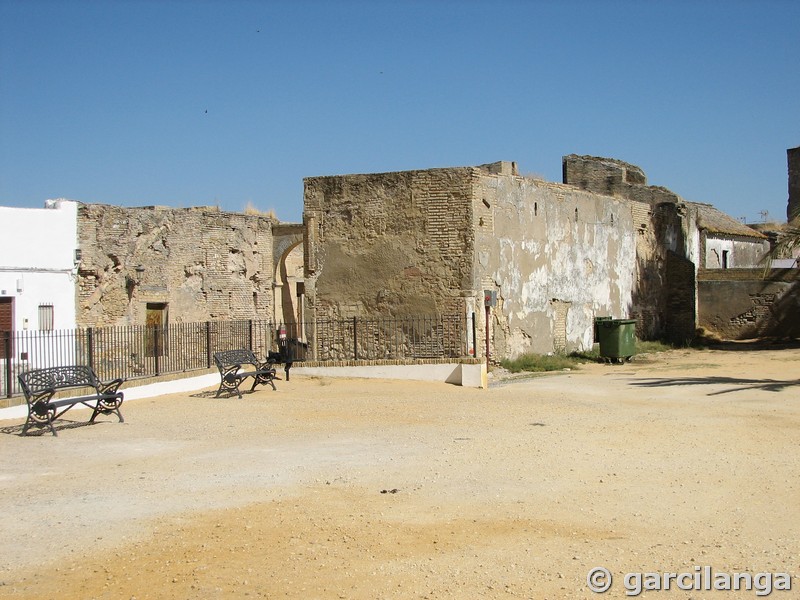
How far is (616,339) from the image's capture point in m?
20.9

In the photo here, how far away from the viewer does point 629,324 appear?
21.1 metres

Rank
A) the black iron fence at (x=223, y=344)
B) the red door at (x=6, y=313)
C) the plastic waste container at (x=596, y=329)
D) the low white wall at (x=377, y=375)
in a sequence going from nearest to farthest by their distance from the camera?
the low white wall at (x=377, y=375), the black iron fence at (x=223, y=344), the red door at (x=6, y=313), the plastic waste container at (x=596, y=329)

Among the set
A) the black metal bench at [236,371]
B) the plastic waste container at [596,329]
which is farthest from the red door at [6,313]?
the plastic waste container at [596,329]

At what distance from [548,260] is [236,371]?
9.51 metres

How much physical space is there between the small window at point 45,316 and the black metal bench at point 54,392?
419 inches

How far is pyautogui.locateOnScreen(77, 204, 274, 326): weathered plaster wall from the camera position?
23.3m

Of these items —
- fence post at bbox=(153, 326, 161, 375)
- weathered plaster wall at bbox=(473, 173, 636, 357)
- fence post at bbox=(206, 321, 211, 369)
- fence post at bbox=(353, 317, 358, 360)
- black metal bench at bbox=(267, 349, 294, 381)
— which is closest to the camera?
fence post at bbox=(153, 326, 161, 375)

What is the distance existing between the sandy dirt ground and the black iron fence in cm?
419

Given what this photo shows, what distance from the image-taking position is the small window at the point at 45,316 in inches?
862

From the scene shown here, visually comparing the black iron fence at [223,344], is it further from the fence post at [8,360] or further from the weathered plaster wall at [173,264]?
the weathered plaster wall at [173,264]

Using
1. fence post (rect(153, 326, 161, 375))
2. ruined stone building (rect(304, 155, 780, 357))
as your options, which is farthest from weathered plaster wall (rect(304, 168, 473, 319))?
fence post (rect(153, 326, 161, 375))

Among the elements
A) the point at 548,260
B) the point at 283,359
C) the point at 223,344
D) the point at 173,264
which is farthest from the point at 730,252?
the point at 223,344

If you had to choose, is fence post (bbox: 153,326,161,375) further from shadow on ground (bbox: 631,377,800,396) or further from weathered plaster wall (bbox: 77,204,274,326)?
shadow on ground (bbox: 631,377,800,396)

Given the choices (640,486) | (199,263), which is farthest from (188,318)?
(640,486)
